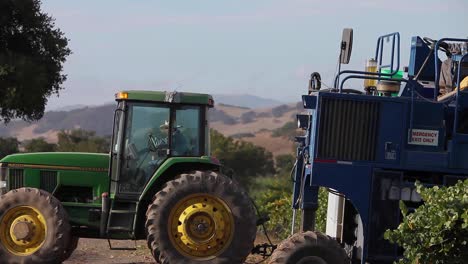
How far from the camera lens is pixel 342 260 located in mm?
11047

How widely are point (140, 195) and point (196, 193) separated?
95 cm

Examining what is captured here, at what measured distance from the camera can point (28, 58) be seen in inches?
1088

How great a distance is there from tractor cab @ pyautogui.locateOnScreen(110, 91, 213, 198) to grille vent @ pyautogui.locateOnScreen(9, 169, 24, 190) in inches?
50.3

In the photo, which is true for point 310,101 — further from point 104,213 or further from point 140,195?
point 104,213

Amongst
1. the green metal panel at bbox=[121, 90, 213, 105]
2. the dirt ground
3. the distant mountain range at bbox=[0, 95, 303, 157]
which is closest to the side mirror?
the green metal panel at bbox=[121, 90, 213, 105]

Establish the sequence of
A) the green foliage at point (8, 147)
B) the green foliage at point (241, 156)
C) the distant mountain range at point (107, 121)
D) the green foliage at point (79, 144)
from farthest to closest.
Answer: the distant mountain range at point (107, 121) → the green foliage at point (241, 156) → the green foliage at point (79, 144) → the green foliage at point (8, 147)

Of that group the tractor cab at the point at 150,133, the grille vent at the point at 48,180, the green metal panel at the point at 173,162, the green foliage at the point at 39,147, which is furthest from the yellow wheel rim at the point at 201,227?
the green foliage at the point at 39,147

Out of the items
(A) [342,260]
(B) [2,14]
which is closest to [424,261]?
(A) [342,260]

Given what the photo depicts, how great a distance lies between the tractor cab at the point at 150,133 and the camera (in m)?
12.2

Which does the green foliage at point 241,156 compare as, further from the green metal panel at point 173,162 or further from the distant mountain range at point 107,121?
the distant mountain range at point 107,121

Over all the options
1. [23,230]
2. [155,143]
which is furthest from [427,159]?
[23,230]

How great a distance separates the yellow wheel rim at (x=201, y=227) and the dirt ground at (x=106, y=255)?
2.13m

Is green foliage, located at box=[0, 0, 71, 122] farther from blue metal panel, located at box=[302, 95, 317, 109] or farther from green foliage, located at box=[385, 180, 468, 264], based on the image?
green foliage, located at box=[385, 180, 468, 264]

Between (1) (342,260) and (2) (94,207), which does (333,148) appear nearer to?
(1) (342,260)
